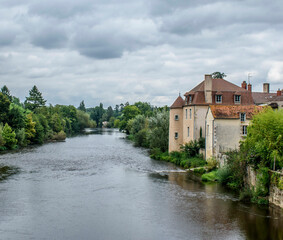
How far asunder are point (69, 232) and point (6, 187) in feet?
35.8

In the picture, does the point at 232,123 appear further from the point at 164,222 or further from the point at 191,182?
the point at 164,222

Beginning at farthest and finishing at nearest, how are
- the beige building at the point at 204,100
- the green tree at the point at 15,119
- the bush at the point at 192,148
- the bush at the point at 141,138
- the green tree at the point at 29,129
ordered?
the bush at the point at 141,138 → the green tree at the point at 29,129 → the green tree at the point at 15,119 → the beige building at the point at 204,100 → the bush at the point at 192,148

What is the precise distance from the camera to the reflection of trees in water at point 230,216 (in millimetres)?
17500

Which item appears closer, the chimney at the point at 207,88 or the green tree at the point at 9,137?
the chimney at the point at 207,88

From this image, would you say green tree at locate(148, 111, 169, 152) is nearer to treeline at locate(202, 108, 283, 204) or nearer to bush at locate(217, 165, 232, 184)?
bush at locate(217, 165, 232, 184)

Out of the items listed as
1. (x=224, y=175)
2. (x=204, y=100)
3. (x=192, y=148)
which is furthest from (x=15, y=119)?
(x=224, y=175)

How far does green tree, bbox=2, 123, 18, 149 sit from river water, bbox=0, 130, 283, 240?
22538 millimetres

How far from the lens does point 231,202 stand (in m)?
22.6

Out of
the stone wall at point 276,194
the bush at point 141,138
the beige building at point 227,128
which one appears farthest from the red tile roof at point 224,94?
the bush at point 141,138

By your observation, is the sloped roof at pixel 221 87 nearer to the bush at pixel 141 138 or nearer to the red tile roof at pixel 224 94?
the red tile roof at pixel 224 94

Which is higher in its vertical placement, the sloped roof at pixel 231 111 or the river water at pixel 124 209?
the sloped roof at pixel 231 111

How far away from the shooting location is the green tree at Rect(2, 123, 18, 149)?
173 feet

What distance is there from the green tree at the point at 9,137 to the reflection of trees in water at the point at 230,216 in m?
36.1

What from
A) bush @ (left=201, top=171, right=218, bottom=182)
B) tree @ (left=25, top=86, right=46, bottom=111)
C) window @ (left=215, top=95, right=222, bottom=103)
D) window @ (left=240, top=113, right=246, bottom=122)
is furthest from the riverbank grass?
tree @ (left=25, top=86, right=46, bottom=111)
